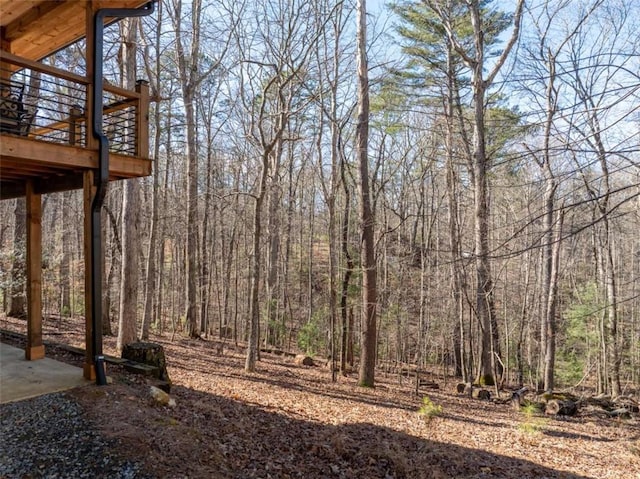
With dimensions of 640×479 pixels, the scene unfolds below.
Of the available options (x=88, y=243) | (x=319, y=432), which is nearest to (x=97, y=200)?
(x=88, y=243)

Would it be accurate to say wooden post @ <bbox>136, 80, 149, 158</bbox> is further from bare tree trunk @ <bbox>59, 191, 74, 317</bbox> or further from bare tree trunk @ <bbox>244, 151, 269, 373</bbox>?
bare tree trunk @ <bbox>59, 191, 74, 317</bbox>

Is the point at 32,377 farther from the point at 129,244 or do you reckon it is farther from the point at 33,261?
the point at 129,244

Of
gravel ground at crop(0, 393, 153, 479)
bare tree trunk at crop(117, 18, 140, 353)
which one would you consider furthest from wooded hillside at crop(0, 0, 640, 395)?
gravel ground at crop(0, 393, 153, 479)

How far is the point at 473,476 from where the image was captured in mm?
4285

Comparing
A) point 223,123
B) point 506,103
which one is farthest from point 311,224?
point 506,103

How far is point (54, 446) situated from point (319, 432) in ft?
9.75

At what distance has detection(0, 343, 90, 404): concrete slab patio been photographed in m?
4.02

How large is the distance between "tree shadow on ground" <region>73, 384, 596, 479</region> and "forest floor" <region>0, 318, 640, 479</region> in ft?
0.04

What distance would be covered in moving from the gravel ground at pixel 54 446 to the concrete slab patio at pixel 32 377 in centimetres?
27

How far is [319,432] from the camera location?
16.5 feet

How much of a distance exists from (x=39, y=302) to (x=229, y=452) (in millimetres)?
3211

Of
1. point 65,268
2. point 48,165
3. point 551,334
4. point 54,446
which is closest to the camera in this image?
point 54,446

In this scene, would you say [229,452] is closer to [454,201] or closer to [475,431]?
[475,431]

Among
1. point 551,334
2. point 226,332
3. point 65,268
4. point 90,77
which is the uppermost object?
point 90,77
